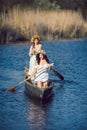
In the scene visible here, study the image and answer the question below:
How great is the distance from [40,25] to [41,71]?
15.5 m

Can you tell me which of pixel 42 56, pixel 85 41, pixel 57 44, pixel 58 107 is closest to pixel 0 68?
pixel 42 56

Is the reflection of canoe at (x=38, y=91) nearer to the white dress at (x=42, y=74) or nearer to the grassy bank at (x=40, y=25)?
the white dress at (x=42, y=74)

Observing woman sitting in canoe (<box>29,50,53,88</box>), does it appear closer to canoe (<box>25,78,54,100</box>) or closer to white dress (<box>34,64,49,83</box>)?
white dress (<box>34,64,49,83</box>)

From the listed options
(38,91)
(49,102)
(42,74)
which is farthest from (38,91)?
(42,74)

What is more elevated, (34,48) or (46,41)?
(34,48)

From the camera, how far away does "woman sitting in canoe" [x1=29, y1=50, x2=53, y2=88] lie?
1479 centimetres

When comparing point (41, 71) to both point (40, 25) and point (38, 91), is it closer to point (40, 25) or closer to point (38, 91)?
point (38, 91)

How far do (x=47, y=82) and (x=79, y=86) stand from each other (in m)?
1.96

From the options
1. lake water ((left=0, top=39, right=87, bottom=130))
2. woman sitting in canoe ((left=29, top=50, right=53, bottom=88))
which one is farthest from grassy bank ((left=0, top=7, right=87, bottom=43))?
woman sitting in canoe ((left=29, top=50, right=53, bottom=88))

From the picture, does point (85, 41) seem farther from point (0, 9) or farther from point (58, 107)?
point (58, 107)

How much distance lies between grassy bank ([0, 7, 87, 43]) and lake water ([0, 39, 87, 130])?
5.23m

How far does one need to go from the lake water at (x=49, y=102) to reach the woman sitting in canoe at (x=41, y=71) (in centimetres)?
49

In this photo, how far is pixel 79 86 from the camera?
54.2 feet

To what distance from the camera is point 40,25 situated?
1191 inches
